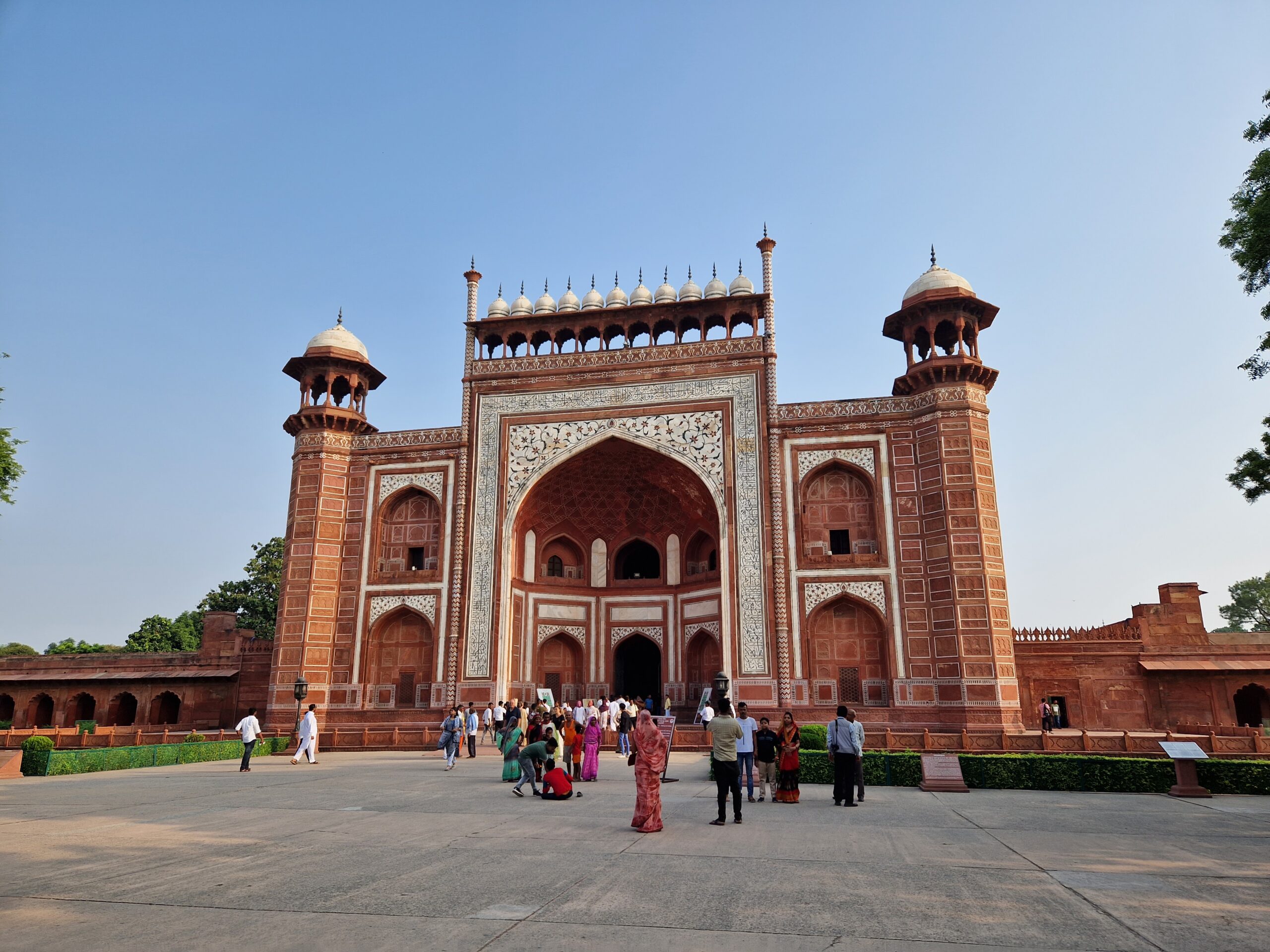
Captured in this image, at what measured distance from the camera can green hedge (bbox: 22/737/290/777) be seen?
1512 cm

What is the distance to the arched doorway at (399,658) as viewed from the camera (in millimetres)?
25297

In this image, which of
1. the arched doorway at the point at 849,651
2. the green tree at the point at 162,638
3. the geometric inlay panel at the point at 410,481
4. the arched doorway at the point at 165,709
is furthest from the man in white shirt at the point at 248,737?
the green tree at the point at 162,638

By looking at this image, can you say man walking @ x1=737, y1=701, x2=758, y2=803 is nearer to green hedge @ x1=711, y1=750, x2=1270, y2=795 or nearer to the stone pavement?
the stone pavement

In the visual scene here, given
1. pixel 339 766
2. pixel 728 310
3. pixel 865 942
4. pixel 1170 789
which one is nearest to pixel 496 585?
pixel 339 766

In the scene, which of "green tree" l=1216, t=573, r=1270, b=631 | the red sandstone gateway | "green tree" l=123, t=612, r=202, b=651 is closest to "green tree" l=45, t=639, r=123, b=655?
"green tree" l=123, t=612, r=202, b=651

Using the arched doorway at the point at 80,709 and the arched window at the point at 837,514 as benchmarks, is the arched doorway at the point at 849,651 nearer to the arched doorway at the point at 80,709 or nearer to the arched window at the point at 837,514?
the arched window at the point at 837,514

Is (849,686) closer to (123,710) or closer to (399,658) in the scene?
(399,658)

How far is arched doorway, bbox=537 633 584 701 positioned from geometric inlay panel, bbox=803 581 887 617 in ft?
28.6

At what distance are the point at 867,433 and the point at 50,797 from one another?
20083mm

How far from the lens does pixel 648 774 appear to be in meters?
8.50

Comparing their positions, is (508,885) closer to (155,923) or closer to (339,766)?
(155,923)

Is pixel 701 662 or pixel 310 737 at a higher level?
pixel 701 662

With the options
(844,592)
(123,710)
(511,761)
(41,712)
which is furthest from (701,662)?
(41,712)

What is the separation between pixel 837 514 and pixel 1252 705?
13469 mm
